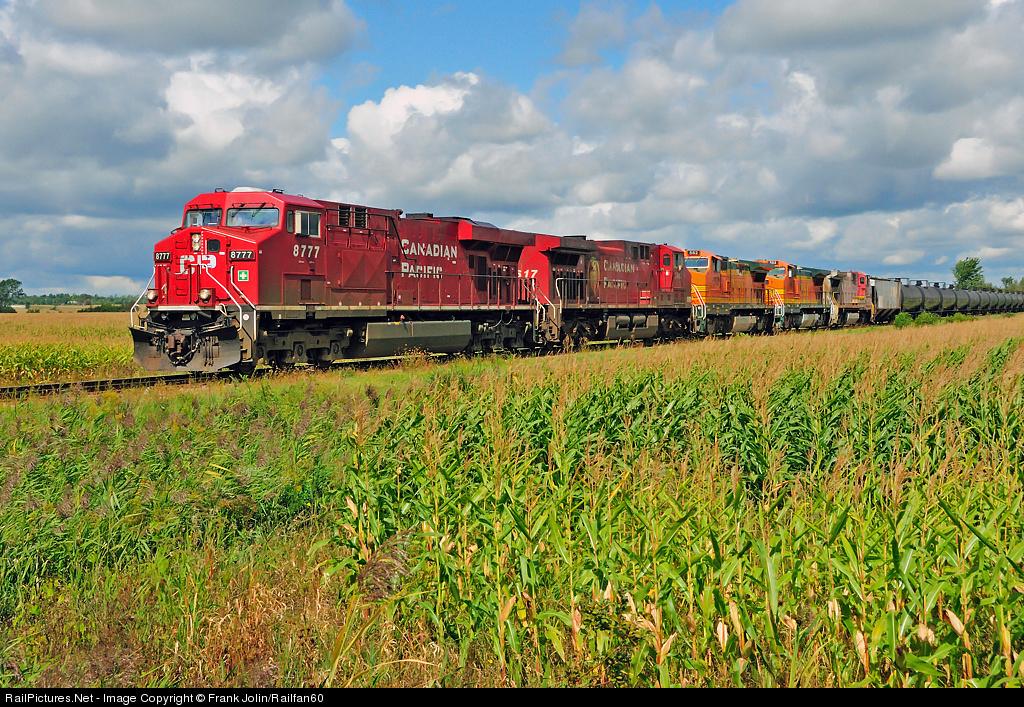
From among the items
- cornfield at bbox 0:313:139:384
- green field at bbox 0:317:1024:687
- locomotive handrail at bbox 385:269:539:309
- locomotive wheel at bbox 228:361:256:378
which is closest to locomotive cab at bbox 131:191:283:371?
locomotive wheel at bbox 228:361:256:378

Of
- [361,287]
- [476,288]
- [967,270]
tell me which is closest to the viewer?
[361,287]

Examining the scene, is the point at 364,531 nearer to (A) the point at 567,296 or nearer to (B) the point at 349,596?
(B) the point at 349,596

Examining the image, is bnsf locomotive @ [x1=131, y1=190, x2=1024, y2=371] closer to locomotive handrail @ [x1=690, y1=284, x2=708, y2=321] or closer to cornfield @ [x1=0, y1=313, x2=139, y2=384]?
cornfield @ [x1=0, y1=313, x2=139, y2=384]

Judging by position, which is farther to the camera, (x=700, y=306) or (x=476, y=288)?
(x=700, y=306)

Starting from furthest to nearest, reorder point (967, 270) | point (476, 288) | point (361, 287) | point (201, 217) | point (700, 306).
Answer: point (967, 270)
point (700, 306)
point (476, 288)
point (361, 287)
point (201, 217)

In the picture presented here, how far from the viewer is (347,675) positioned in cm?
464

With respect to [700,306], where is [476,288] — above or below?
above

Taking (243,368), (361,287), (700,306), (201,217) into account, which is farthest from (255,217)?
(700,306)

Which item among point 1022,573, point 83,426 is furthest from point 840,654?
point 83,426

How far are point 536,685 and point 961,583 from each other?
2.25 meters

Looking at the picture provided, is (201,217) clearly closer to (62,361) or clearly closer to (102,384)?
(102,384)

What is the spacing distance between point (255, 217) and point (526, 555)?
1394 centimetres

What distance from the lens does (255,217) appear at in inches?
677
